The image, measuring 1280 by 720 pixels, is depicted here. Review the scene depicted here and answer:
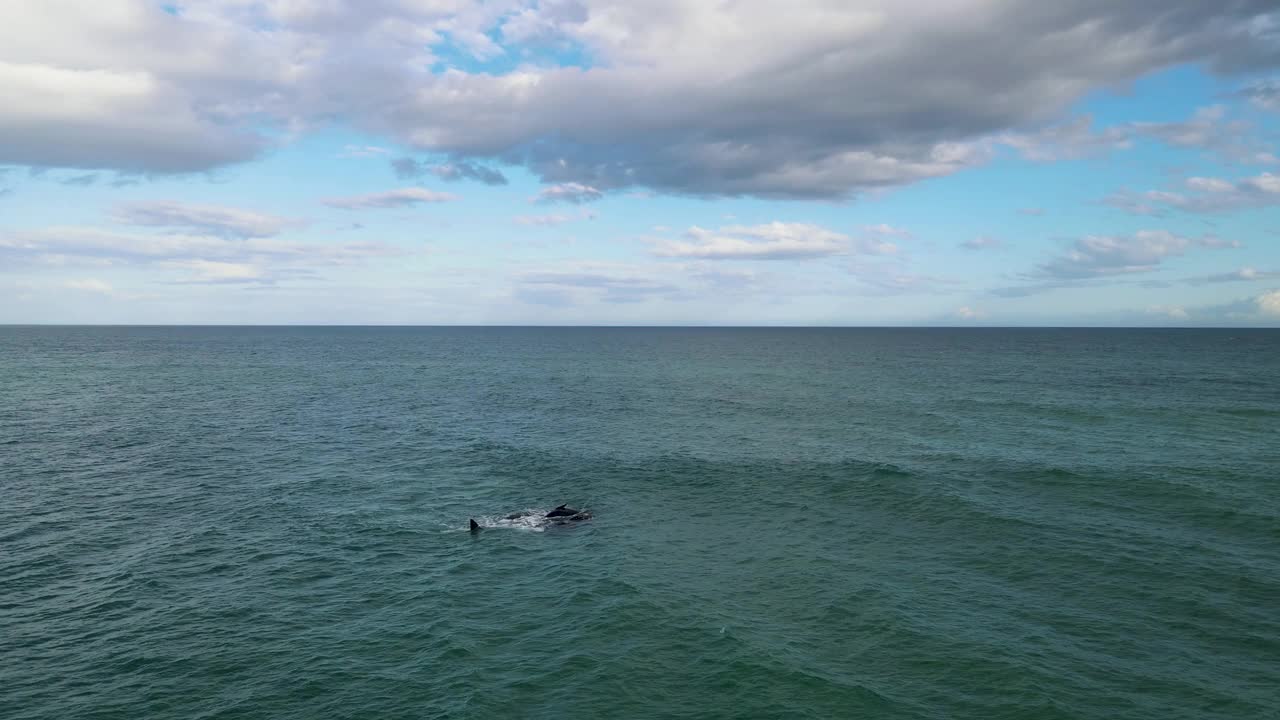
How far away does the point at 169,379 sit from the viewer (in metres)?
152

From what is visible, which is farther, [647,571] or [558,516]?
[558,516]

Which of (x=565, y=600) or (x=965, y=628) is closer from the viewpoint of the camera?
(x=965, y=628)

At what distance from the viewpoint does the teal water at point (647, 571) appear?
29.8m

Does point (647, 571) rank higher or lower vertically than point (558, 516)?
lower

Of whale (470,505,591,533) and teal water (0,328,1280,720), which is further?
whale (470,505,591,533)

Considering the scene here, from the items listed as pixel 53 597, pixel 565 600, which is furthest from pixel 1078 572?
pixel 53 597

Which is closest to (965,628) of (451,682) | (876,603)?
(876,603)

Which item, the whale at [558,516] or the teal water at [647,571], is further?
the whale at [558,516]

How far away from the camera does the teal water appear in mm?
29766

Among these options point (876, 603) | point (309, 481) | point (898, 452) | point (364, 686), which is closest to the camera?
point (364, 686)

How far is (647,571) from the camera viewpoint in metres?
43.2

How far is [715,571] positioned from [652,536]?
25.6ft

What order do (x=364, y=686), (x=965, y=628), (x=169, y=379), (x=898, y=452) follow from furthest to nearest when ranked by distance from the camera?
(x=169, y=379) → (x=898, y=452) → (x=965, y=628) → (x=364, y=686)

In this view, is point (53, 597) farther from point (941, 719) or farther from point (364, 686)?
point (941, 719)
